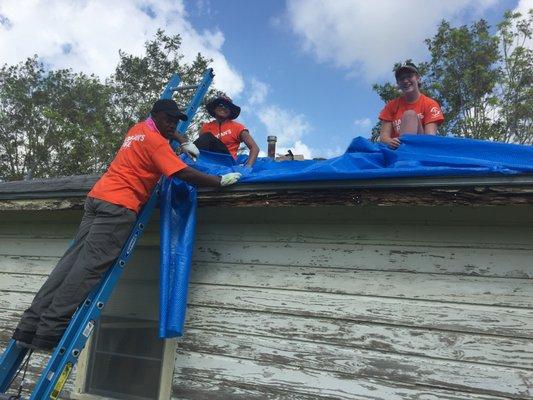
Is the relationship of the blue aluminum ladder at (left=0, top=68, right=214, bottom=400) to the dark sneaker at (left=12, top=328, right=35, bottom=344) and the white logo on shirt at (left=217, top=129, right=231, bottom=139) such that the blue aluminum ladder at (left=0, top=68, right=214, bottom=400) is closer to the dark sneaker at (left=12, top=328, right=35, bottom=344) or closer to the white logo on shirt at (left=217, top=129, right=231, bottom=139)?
the dark sneaker at (left=12, top=328, right=35, bottom=344)

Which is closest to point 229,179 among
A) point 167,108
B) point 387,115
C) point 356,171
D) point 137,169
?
point 137,169

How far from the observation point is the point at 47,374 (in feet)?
7.67

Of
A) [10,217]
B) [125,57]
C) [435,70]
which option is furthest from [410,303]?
[125,57]

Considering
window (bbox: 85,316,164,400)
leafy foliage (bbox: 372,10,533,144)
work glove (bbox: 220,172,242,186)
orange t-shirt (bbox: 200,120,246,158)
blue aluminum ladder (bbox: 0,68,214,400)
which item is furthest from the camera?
leafy foliage (bbox: 372,10,533,144)

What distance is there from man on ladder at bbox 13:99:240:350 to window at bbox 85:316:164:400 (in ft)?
3.15

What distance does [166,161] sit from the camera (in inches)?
106

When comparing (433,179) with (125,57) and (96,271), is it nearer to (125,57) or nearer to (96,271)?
(96,271)

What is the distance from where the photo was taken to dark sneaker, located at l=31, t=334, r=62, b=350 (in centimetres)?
250

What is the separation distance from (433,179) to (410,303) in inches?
29.2

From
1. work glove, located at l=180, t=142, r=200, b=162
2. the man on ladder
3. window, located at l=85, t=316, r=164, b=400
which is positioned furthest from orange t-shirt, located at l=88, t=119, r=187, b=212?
window, located at l=85, t=316, r=164, b=400

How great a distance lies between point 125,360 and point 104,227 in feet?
4.38

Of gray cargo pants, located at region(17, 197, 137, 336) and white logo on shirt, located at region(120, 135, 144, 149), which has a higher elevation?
white logo on shirt, located at region(120, 135, 144, 149)

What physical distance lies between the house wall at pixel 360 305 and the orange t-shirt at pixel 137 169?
607mm

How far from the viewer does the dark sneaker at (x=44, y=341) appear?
2.50 metres
